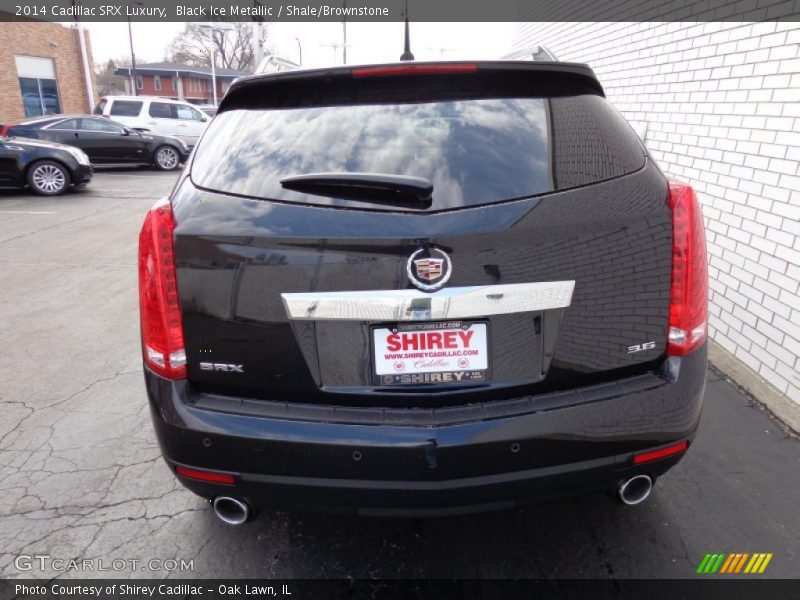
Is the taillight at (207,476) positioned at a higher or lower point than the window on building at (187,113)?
lower

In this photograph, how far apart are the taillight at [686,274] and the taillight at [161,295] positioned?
1.66m

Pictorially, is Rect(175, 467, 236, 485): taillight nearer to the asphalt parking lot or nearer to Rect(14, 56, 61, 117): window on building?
the asphalt parking lot

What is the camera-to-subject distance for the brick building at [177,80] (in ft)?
208

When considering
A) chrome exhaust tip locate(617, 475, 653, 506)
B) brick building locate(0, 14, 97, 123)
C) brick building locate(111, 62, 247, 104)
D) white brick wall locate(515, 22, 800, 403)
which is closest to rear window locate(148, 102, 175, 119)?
brick building locate(0, 14, 97, 123)

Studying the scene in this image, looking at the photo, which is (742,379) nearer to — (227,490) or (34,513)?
(227,490)

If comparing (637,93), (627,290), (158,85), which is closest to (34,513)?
(627,290)

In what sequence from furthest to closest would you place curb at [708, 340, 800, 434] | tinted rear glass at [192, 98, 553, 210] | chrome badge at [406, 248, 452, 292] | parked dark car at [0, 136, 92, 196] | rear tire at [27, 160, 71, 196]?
rear tire at [27, 160, 71, 196], parked dark car at [0, 136, 92, 196], curb at [708, 340, 800, 434], tinted rear glass at [192, 98, 553, 210], chrome badge at [406, 248, 452, 292]

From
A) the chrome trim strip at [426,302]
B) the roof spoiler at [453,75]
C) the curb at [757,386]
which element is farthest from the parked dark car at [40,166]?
the curb at [757,386]

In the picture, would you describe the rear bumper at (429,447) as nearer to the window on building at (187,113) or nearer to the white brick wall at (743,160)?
the white brick wall at (743,160)

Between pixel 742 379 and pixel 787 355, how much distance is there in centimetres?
37

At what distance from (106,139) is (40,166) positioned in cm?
453

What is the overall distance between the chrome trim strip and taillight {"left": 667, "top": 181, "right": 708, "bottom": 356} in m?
0.42

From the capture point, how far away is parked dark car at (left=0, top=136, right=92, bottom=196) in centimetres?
1155

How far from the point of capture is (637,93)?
5.50m
